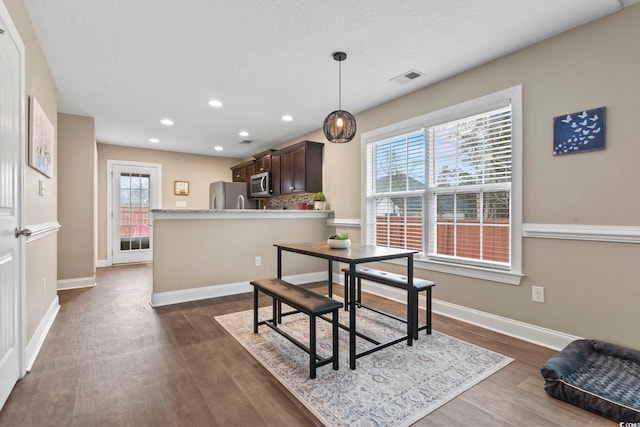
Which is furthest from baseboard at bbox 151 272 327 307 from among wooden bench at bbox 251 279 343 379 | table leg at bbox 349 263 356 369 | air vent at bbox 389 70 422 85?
air vent at bbox 389 70 422 85

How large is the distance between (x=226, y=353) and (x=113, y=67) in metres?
2.81

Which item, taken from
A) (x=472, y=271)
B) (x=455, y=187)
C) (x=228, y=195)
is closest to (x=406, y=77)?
(x=455, y=187)

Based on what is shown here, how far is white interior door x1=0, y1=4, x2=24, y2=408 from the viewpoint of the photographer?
167 centimetres

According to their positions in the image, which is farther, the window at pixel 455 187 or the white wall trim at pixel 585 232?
the window at pixel 455 187

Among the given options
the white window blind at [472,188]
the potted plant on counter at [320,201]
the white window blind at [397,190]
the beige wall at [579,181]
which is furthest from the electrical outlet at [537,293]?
the potted plant on counter at [320,201]

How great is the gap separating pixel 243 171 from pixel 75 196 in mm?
3191

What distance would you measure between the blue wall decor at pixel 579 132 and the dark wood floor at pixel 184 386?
1557 mm

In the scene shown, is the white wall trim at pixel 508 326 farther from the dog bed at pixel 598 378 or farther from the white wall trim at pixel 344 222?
the white wall trim at pixel 344 222

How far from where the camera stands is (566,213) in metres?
2.42

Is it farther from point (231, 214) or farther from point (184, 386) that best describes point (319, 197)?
point (184, 386)

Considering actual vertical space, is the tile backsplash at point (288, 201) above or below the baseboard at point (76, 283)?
above

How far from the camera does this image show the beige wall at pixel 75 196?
433 cm

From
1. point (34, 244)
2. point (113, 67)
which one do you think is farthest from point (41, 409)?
point (113, 67)

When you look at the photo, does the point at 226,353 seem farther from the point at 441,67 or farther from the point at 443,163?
the point at 441,67
